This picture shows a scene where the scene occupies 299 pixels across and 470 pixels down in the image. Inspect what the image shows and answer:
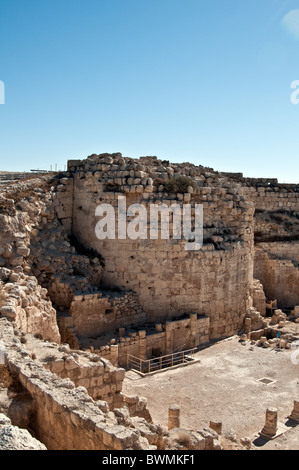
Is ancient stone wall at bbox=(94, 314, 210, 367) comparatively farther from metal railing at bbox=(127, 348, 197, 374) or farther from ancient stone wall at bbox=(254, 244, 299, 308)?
ancient stone wall at bbox=(254, 244, 299, 308)

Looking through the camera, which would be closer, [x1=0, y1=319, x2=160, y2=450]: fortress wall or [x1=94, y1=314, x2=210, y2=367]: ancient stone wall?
[x1=0, y1=319, x2=160, y2=450]: fortress wall

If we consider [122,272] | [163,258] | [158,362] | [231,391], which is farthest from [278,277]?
[231,391]

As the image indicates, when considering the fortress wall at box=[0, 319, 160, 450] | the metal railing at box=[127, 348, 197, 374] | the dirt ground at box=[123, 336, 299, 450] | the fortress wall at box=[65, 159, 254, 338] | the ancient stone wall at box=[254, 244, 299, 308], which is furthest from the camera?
the ancient stone wall at box=[254, 244, 299, 308]

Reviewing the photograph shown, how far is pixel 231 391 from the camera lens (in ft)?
38.9

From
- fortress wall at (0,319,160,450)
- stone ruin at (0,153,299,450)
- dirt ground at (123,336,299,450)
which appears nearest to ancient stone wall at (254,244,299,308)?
stone ruin at (0,153,299,450)

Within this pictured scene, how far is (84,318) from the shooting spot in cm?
1328

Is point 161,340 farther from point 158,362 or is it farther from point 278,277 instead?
point 278,277

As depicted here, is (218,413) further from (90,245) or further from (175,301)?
(90,245)

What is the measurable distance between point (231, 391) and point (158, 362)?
8.40 feet

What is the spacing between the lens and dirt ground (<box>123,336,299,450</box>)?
9.91m

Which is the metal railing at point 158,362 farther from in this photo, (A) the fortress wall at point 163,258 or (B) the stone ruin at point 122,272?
(A) the fortress wall at point 163,258

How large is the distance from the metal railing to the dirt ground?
0.40 metres

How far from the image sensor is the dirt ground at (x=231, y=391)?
9910 mm

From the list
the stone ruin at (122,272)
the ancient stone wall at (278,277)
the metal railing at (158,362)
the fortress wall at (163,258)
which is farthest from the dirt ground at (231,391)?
the ancient stone wall at (278,277)
